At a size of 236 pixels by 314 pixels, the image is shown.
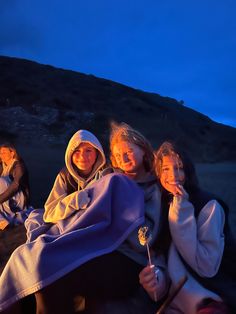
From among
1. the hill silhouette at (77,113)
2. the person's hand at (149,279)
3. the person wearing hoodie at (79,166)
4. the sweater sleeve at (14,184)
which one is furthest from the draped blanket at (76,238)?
the hill silhouette at (77,113)

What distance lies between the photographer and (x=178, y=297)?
111 inches

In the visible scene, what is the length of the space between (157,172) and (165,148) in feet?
0.66

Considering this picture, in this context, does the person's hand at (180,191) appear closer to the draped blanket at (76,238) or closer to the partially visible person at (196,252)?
the partially visible person at (196,252)

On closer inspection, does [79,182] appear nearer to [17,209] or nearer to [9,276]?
[9,276]

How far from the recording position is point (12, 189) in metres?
5.96

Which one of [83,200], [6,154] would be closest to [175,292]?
[83,200]

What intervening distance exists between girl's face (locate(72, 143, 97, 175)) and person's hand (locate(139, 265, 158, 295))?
1.47 metres

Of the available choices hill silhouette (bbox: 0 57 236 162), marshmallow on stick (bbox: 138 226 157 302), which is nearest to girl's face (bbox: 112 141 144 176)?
marshmallow on stick (bbox: 138 226 157 302)

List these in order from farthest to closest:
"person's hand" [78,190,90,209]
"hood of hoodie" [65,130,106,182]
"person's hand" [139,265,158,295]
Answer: "hood of hoodie" [65,130,106,182] < "person's hand" [78,190,90,209] < "person's hand" [139,265,158,295]

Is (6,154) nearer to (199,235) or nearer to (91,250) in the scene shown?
(91,250)

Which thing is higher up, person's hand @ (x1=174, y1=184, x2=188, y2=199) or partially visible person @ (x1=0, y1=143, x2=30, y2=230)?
person's hand @ (x1=174, y1=184, x2=188, y2=199)

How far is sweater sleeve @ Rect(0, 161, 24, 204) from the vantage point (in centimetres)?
596

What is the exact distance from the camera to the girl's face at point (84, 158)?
12.9ft

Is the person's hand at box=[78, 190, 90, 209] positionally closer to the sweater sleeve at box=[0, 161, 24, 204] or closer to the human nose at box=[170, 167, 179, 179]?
the human nose at box=[170, 167, 179, 179]
